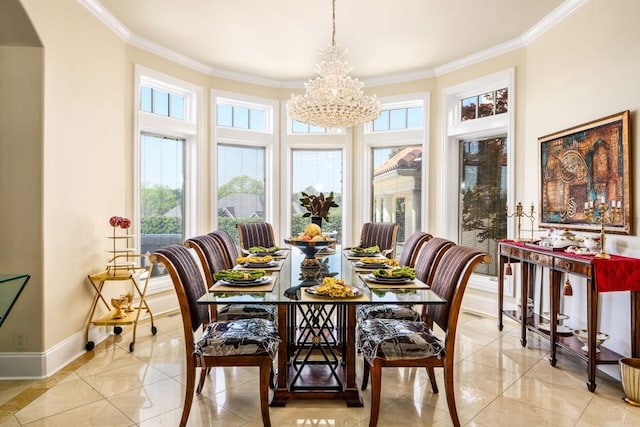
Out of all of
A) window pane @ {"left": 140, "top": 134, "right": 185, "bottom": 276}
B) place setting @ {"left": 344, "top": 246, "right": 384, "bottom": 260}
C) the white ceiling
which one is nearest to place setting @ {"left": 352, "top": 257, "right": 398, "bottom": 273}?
place setting @ {"left": 344, "top": 246, "right": 384, "bottom": 260}

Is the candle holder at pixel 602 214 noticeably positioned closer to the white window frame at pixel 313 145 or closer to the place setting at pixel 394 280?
the place setting at pixel 394 280

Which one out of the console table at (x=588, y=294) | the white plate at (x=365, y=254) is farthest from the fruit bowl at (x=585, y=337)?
the white plate at (x=365, y=254)

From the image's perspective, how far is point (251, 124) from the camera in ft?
18.7

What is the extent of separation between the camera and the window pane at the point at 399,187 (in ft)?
18.4

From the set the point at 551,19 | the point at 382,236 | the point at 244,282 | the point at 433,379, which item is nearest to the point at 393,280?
the point at 433,379

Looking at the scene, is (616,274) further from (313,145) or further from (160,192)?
(160,192)

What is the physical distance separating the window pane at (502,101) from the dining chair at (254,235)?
322cm

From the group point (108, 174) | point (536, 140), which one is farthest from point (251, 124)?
point (536, 140)

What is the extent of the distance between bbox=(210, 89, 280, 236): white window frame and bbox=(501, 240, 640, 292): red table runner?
3998 millimetres

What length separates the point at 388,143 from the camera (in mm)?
5664

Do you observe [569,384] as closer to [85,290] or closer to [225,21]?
[85,290]

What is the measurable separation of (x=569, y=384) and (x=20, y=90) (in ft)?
15.3

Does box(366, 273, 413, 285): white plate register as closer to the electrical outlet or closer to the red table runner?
the red table runner

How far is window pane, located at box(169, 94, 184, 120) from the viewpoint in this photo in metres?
4.89
